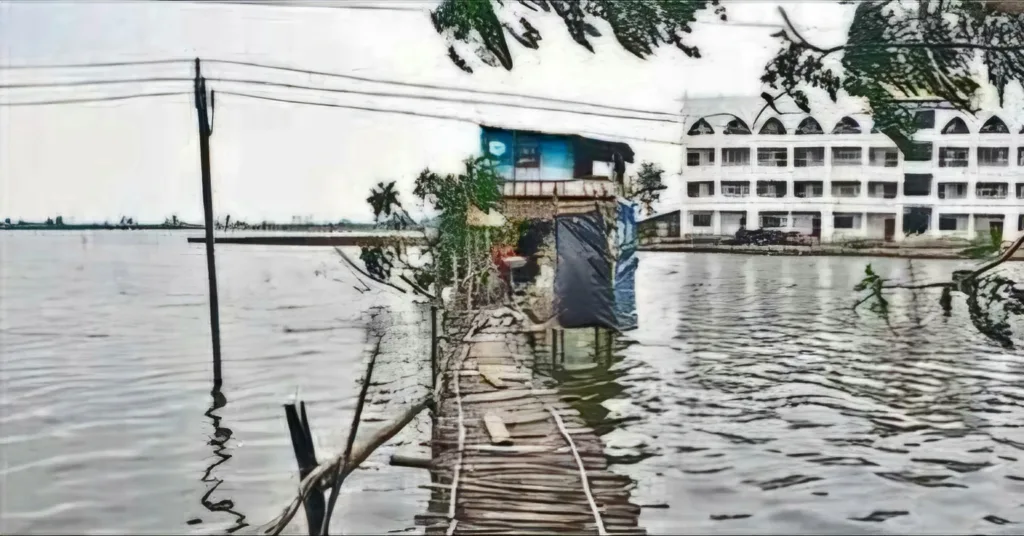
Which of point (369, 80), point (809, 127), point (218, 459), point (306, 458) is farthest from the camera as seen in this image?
point (809, 127)

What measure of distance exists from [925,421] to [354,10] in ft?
6.61

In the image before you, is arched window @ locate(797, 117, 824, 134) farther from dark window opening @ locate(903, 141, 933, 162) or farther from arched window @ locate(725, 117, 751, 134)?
Answer: dark window opening @ locate(903, 141, 933, 162)

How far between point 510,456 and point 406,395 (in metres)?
0.34

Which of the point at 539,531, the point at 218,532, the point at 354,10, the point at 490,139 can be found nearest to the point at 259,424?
the point at 218,532

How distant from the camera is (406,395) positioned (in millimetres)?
2393

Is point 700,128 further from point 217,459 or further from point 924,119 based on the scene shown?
point 217,459

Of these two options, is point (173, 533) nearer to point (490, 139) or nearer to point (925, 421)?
point (490, 139)

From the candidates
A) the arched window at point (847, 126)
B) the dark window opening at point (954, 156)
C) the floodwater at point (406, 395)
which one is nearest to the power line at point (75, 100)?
the floodwater at point (406, 395)

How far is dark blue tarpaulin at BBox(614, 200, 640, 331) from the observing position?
2.40m

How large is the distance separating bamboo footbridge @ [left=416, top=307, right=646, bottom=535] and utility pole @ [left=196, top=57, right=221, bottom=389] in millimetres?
647

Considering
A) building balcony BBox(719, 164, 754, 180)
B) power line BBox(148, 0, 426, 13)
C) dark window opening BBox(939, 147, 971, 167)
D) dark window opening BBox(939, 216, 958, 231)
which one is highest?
power line BBox(148, 0, 426, 13)

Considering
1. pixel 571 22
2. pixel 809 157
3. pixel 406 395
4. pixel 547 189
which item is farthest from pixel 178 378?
pixel 809 157

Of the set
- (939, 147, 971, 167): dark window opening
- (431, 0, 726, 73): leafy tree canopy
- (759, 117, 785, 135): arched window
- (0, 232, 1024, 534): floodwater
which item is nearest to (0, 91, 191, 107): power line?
(0, 232, 1024, 534): floodwater

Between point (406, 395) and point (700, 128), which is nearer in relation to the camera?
point (406, 395)
